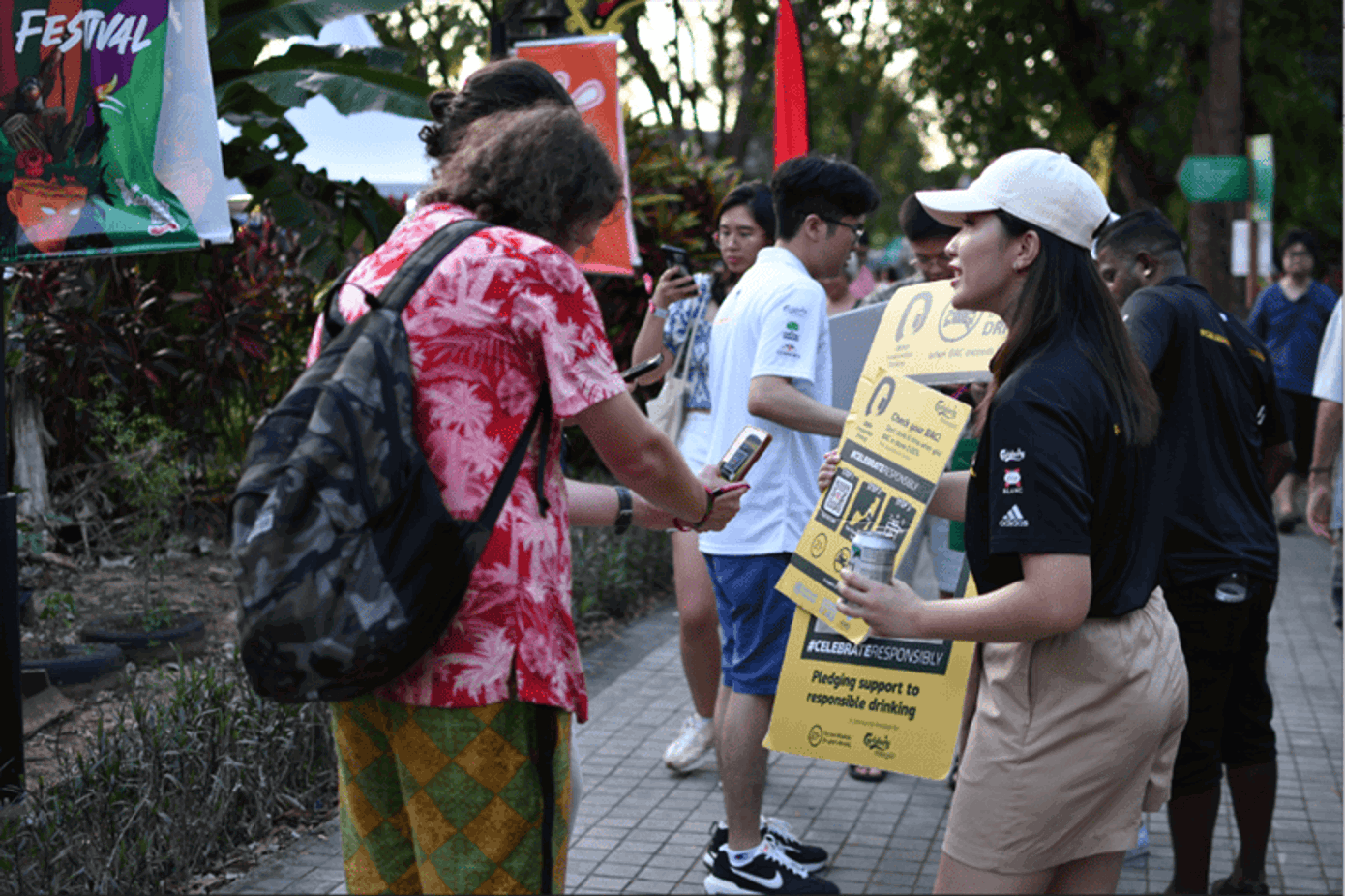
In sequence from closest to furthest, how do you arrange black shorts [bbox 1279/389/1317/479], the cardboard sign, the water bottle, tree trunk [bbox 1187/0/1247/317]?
the cardboard sign → the water bottle → black shorts [bbox 1279/389/1317/479] → tree trunk [bbox 1187/0/1247/317]

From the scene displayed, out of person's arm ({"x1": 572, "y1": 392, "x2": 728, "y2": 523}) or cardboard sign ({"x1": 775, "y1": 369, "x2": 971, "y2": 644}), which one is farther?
cardboard sign ({"x1": 775, "y1": 369, "x2": 971, "y2": 644})

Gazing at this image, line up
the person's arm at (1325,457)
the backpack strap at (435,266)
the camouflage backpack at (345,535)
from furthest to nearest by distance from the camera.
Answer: the person's arm at (1325,457)
the backpack strap at (435,266)
the camouflage backpack at (345,535)

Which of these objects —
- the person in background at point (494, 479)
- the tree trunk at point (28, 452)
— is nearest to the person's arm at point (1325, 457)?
the person in background at point (494, 479)

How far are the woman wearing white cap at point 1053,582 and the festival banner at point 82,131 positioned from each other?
9.72 feet

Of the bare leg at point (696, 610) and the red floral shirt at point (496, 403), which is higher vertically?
the red floral shirt at point (496, 403)

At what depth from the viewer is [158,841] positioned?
163 inches

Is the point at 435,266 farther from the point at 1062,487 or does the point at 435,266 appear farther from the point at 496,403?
the point at 1062,487

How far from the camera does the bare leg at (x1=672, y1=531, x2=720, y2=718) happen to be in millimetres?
5270

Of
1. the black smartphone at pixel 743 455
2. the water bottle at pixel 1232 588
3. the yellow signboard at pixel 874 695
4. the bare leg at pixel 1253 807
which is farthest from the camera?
the bare leg at pixel 1253 807

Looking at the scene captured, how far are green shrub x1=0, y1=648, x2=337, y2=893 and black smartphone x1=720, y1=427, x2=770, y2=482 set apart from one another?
6.93ft

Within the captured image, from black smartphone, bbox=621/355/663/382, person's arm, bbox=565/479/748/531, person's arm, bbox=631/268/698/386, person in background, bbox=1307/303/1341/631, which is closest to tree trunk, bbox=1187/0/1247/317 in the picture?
person in background, bbox=1307/303/1341/631

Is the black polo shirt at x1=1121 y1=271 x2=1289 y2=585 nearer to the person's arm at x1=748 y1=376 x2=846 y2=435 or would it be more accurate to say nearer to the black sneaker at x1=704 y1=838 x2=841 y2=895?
the person's arm at x1=748 y1=376 x2=846 y2=435

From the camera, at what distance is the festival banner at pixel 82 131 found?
4.30 m

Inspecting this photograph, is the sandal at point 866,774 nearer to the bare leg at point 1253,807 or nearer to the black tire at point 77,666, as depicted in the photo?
the bare leg at point 1253,807
